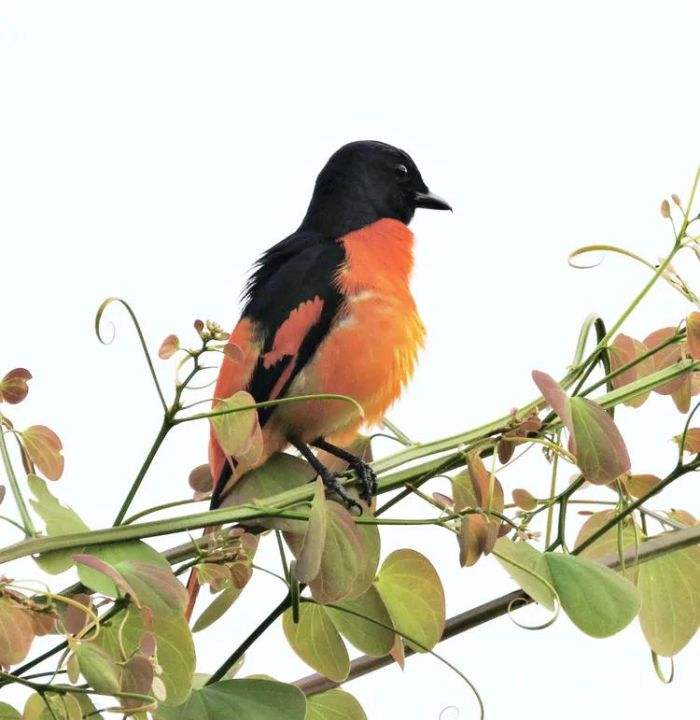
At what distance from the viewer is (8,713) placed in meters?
0.70

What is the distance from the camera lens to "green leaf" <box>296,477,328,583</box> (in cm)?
76

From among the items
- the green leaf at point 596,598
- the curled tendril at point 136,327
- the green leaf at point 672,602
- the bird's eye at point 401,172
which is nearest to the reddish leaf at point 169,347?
the curled tendril at point 136,327

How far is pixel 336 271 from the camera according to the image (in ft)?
5.32

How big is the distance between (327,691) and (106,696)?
301 millimetres

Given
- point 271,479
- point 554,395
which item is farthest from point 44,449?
point 554,395

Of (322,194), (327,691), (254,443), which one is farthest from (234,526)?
(322,194)

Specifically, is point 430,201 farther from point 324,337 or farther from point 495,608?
point 495,608

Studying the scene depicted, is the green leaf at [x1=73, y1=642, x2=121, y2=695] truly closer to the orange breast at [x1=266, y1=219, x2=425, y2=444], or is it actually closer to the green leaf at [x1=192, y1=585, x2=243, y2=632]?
the green leaf at [x1=192, y1=585, x2=243, y2=632]

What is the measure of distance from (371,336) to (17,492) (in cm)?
82

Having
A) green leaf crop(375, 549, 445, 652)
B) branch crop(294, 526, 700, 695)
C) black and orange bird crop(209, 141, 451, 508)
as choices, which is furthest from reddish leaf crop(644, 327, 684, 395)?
black and orange bird crop(209, 141, 451, 508)

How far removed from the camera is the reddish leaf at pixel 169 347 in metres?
0.82

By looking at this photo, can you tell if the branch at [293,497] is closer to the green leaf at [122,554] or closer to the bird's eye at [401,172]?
the green leaf at [122,554]

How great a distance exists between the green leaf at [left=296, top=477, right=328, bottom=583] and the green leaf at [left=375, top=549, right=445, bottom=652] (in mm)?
127

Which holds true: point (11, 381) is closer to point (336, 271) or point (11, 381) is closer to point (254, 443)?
point (254, 443)
